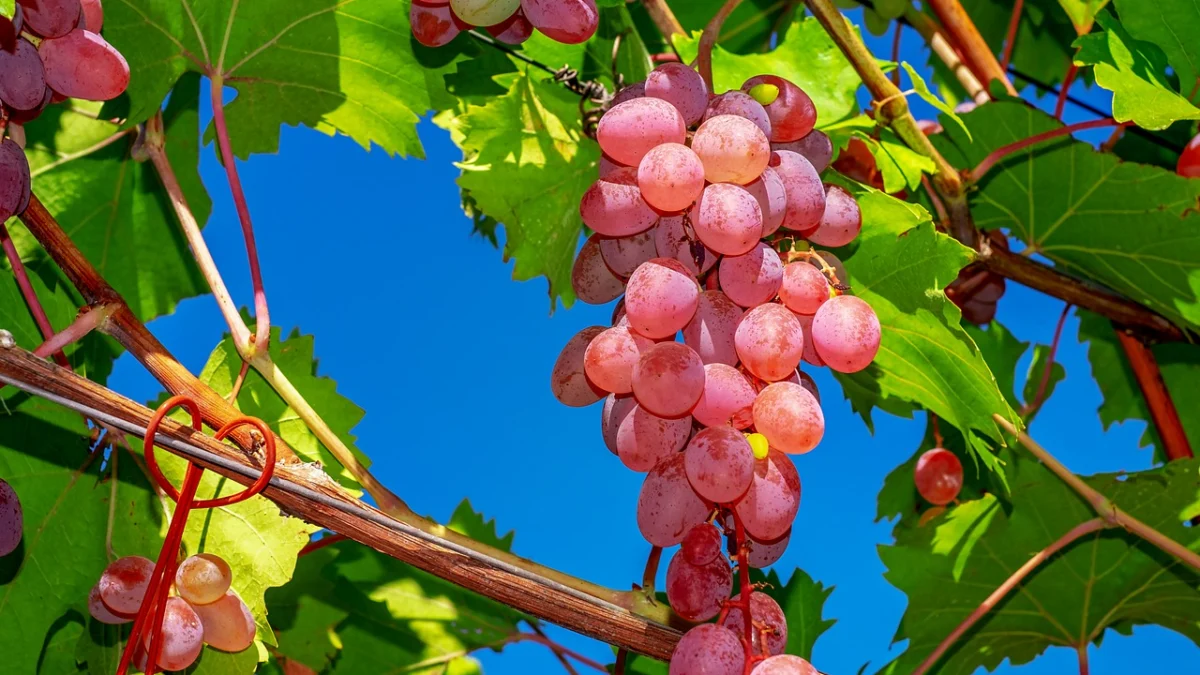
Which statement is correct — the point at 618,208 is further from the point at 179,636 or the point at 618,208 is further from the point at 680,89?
the point at 179,636

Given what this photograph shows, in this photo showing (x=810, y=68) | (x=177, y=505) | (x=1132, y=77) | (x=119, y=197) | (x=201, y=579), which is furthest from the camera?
(x=119, y=197)

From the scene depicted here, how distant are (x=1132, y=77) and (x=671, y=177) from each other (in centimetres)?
34

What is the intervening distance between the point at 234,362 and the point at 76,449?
11 centimetres

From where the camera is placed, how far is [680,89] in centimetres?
67

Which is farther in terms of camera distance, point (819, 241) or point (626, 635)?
point (819, 241)

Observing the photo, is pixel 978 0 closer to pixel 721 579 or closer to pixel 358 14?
pixel 358 14

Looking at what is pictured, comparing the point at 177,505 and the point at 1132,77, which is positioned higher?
the point at 1132,77

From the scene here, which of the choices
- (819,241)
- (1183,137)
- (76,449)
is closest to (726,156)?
(819,241)

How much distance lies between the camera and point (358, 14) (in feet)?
2.73

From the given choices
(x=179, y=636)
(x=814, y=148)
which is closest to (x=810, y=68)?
(x=814, y=148)

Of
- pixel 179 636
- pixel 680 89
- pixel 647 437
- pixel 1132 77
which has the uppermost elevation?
pixel 1132 77

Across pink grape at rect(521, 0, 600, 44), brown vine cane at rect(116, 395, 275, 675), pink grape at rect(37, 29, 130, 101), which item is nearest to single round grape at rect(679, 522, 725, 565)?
brown vine cane at rect(116, 395, 275, 675)

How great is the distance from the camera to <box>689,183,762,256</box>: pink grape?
59cm

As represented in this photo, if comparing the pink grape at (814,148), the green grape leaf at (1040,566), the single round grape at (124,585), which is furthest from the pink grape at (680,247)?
the green grape leaf at (1040,566)
